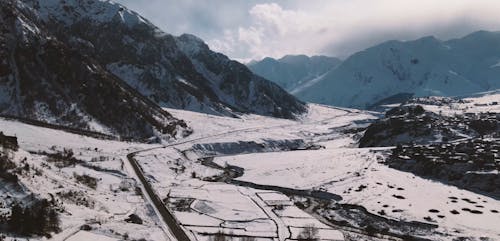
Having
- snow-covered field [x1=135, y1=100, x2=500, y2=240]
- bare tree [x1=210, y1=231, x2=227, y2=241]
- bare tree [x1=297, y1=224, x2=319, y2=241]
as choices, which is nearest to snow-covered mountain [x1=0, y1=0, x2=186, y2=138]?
snow-covered field [x1=135, y1=100, x2=500, y2=240]

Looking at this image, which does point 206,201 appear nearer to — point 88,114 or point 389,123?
point 88,114

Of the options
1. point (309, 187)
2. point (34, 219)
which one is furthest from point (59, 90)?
point (34, 219)

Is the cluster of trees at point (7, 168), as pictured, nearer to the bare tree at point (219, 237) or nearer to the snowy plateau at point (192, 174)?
the snowy plateau at point (192, 174)

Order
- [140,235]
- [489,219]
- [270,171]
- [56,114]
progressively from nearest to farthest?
[140,235], [489,219], [270,171], [56,114]

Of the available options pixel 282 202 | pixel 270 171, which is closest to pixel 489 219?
pixel 282 202

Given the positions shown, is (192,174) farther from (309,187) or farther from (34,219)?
(34,219)

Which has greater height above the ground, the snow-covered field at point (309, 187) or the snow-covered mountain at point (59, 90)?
the snow-covered mountain at point (59, 90)

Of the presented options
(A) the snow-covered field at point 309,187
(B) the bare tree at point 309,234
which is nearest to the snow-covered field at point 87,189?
(A) the snow-covered field at point 309,187
